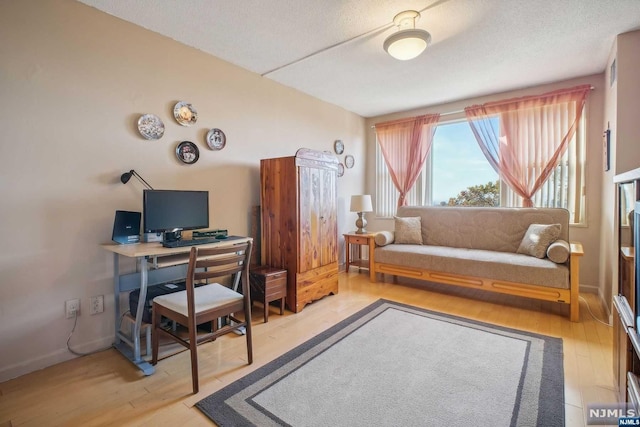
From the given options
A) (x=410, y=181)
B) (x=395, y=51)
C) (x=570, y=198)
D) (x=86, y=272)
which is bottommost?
(x=86, y=272)

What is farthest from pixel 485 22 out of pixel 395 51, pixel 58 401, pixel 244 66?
pixel 58 401

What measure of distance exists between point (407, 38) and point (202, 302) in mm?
2393

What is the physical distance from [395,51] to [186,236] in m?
2.40

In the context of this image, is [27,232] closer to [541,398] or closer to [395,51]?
[395,51]

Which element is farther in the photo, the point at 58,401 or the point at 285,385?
the point at 285,385

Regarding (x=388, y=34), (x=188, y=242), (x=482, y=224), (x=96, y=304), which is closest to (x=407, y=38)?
(x=388, y=34)

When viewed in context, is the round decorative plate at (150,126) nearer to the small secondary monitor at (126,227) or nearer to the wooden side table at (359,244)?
the small secondary monitor at (126,227)

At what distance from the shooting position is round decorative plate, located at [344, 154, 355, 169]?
4773 millimetres

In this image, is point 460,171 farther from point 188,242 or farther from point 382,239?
point 188,242

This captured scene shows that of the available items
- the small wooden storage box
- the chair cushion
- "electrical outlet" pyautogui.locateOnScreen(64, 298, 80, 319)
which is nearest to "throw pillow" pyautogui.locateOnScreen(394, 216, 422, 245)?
the small wooden storage box

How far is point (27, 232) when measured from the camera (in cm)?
194

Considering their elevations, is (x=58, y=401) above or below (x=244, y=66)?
below

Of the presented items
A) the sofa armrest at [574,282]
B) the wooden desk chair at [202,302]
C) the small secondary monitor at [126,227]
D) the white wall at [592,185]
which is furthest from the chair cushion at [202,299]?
the white wall at [592,185]

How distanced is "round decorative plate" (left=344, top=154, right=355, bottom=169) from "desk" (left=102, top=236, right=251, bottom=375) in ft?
9.06
